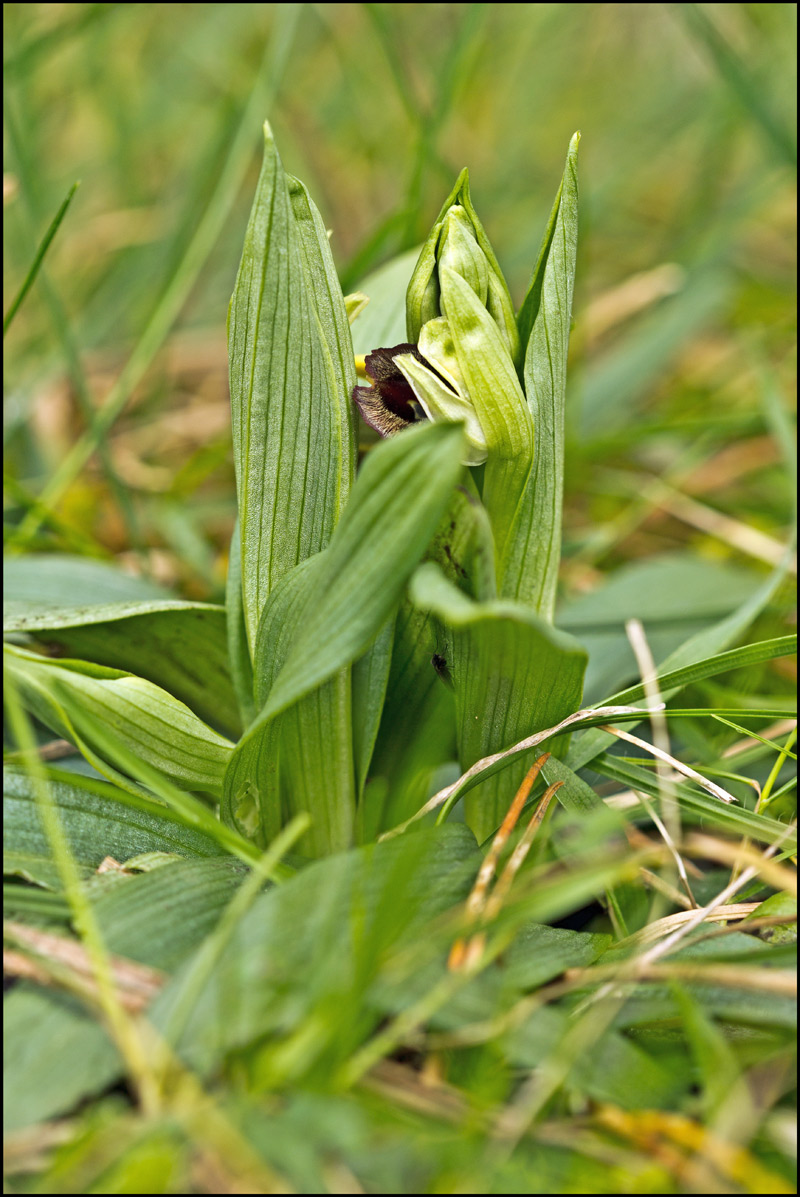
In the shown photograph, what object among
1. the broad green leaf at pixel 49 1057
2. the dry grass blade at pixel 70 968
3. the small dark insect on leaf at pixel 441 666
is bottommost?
the broad green leaf at pixel 49 1057

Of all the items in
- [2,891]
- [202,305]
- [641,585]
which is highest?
[202,305]

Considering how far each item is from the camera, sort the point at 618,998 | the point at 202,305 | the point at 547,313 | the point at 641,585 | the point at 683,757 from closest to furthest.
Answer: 1. the point at 618,998
2. the point at 547,313
3. the point at 683,757
4. the point at 641,585
5. the point at 202,305

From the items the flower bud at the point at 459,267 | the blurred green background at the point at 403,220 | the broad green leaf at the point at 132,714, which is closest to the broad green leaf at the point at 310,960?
the broad green leaf at the point at 132,714

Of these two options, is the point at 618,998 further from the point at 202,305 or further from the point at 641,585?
the point at 202,305

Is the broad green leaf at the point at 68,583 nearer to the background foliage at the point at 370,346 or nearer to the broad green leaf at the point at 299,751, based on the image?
the background foliage at the point at 370,346

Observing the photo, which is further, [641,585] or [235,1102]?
[641,585]

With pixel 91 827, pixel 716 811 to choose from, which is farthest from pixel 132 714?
pixel 716 811

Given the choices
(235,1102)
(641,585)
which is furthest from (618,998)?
(641,585)
